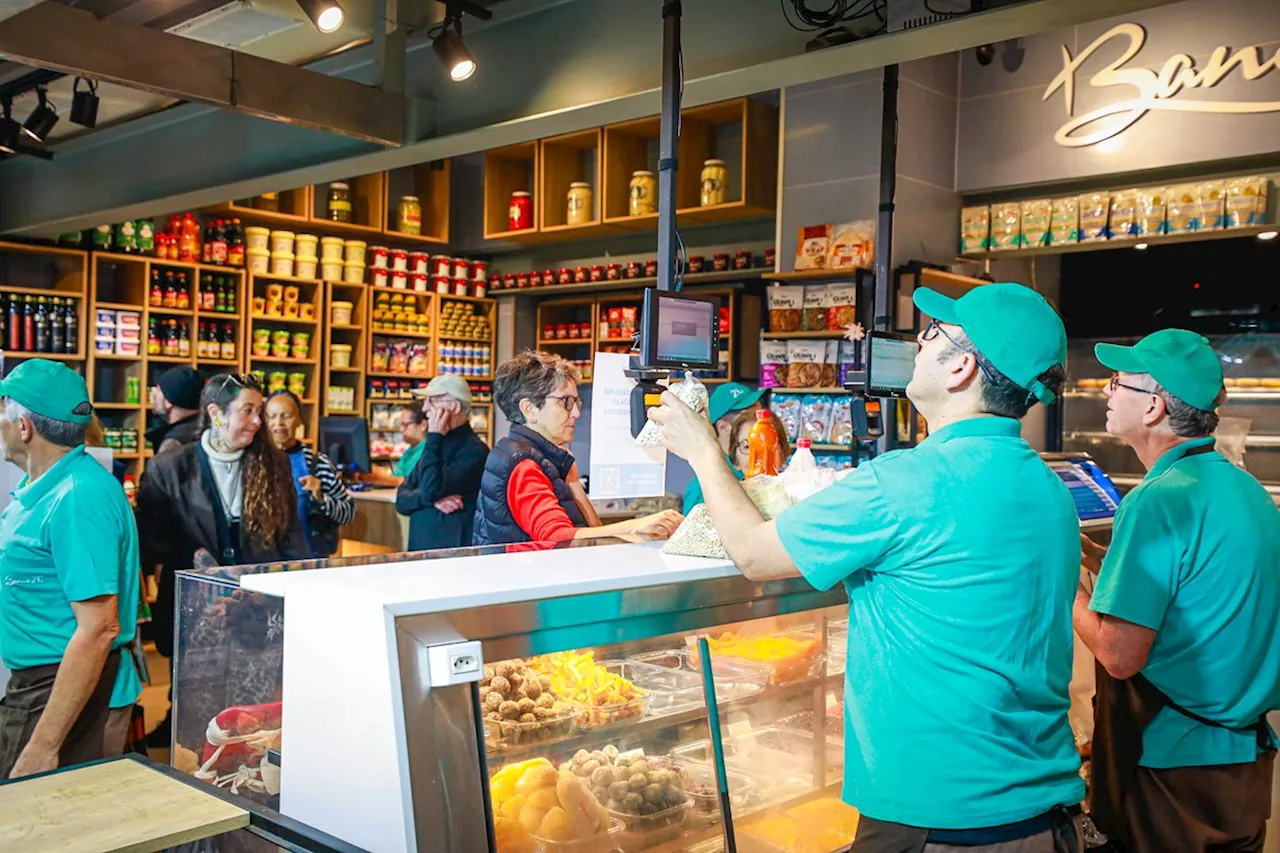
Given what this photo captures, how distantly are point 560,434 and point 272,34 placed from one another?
269 centimetres

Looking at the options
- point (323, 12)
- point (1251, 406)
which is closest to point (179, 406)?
point (323, 12)

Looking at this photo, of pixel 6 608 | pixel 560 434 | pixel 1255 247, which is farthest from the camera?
pixel 1255 247

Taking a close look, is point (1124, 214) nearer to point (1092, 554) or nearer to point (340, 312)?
point (1092, 554)

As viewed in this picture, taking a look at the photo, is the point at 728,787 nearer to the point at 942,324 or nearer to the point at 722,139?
the point at 942,324

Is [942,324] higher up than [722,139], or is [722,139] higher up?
[722,139]

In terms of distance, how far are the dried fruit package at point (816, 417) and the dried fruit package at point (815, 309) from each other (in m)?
0.40

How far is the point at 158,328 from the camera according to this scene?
7.52 metres

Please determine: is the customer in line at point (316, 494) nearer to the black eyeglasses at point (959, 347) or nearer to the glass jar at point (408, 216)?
the black eyeglasses at point (959, 347)

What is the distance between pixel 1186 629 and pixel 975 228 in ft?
15.1

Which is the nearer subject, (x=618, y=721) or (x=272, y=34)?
(x=618, y=721)

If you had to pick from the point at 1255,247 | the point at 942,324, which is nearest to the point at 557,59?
the point at 942,324

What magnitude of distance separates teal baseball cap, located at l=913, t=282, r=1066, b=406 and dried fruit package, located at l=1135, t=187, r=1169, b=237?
4.68 meters

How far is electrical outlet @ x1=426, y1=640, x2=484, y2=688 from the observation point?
54.2 inches

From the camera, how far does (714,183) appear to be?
7.25 m
